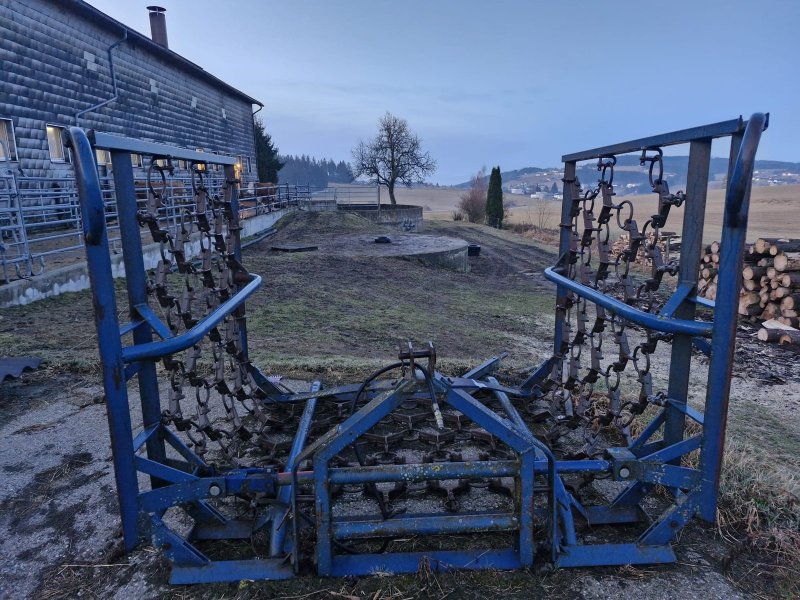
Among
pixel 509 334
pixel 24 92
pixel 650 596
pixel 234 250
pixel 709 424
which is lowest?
pixel 509 334

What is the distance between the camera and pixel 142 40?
1698 cm

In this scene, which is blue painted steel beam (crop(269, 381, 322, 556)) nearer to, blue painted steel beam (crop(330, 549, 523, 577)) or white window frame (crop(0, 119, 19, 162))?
blue painted steel beam (crop(330, 549, 523, 577))

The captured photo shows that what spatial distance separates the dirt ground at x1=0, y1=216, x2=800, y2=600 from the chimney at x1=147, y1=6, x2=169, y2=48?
1556cm

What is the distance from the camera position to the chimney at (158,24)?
20.6 metres

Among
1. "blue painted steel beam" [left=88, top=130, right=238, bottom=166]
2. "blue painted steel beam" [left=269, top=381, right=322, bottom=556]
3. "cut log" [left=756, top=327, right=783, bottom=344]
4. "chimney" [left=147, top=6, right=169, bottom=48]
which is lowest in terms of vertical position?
"cut log" [left=756, top=327, right=783, bottom=344]

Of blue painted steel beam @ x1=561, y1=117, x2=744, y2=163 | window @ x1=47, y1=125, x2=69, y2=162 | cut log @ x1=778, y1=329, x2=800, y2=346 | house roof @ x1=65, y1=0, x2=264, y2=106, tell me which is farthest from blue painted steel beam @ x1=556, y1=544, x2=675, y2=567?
house roof @ x1=65, y1=0, x2=264, y2=106

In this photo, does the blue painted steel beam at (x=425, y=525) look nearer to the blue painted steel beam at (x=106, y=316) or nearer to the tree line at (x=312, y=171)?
the blue painted steel beam at (x=106, y=316)

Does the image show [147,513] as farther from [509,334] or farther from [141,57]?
[141,57]

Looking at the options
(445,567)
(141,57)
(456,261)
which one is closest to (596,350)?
(445,567)

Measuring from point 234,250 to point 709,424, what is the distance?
284 centimetres

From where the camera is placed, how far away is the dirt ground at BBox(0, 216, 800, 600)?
2.12 m

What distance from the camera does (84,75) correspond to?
14477mm

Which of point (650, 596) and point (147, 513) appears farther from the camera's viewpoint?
point (147, 513)

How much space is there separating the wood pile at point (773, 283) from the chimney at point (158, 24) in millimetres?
20906
